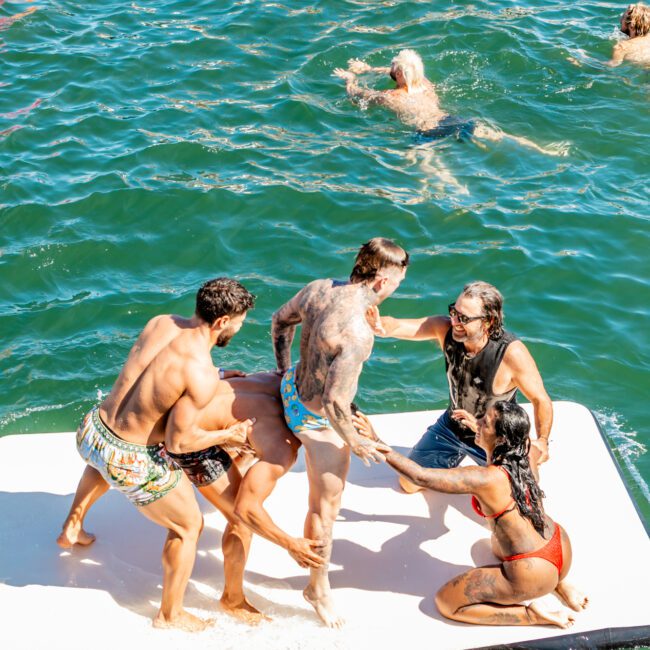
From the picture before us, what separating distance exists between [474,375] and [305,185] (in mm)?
5010

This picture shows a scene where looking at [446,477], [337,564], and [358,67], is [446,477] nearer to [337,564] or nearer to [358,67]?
[337,564]

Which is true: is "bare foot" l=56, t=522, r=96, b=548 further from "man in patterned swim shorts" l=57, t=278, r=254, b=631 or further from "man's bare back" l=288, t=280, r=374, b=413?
"man's bare back" l=288, t=280, r=374, b=413

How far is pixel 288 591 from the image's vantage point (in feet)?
18.3

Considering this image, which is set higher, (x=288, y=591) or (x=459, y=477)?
(x=459, y=477)

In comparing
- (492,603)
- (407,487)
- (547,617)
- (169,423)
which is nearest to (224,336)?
(169,423)

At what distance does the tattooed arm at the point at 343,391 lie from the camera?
15.3 feet

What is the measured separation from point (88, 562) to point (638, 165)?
7.74 m

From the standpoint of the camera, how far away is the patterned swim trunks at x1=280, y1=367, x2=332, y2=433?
5004mm

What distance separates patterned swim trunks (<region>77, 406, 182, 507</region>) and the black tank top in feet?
6.30

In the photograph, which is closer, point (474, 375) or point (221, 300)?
point (221, 300)

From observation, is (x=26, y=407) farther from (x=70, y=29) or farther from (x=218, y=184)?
(x=70, y=29)

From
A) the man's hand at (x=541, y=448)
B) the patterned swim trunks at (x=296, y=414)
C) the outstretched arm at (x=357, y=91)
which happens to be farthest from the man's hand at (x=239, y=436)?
the outstretched arm at (x=357, y=91)

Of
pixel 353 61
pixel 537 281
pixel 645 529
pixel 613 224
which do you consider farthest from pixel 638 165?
pixel 645 529

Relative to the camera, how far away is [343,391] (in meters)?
4.66
